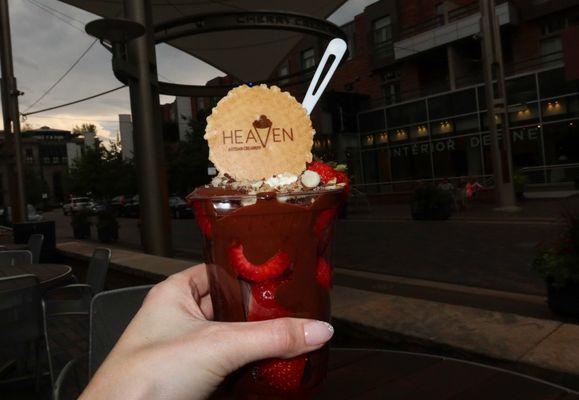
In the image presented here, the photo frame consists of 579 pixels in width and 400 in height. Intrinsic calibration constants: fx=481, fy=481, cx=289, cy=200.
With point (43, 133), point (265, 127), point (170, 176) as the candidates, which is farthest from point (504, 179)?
point (43, 133)

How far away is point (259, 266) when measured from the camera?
983mm

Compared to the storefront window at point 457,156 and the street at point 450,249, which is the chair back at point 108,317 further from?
the storefront window at point 457,156

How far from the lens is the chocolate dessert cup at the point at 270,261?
0.97 meters

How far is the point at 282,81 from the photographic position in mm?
14094

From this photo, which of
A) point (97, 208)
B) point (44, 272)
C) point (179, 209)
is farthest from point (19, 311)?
point (97, 208)

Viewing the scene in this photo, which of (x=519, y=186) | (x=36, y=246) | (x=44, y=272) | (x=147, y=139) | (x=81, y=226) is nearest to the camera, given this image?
(x=44, y=272)

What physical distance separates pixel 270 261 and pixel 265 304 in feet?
0.31

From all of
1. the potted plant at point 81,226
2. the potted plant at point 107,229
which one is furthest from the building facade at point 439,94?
the potted plant at point 81,226

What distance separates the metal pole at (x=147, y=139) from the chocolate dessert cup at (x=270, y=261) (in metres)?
5.57

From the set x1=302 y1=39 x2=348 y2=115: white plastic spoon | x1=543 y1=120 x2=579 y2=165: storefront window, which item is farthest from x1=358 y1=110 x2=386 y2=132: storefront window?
x1=302 y1=39 x2=348 y2=115: white plastic spoon

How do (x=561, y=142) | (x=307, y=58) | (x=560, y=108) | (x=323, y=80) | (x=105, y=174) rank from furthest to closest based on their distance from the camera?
(x=307, y=58), (x=105, y=174), (x=561, y=142), (x=560, y=108), (x=323, y=80)

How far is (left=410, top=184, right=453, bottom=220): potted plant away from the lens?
13.9 metres

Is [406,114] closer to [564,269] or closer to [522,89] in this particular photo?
[522,89]

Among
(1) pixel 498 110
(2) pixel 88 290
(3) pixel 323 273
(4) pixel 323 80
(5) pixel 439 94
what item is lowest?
(2) pixel 88 290
